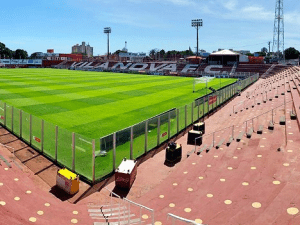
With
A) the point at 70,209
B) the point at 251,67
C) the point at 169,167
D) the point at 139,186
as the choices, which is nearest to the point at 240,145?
the point at 169,167

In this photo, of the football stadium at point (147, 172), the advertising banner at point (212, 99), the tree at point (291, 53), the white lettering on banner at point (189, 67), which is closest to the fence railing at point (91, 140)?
the football stadium at point (147, 172)

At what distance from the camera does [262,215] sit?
26.8ft

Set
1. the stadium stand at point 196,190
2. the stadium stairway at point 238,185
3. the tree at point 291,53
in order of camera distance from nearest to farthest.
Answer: the stadium stairway at point 238,185 → the stadium stand at point 196,190 → the tree at point 291,53

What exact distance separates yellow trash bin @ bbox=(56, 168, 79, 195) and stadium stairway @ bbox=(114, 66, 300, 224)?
8.41 ft

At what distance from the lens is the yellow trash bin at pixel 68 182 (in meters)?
10.8

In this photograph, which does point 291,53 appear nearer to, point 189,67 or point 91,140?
point 189,67

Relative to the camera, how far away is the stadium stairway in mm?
8508

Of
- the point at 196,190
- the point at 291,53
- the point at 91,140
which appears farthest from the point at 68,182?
the point at 291,53

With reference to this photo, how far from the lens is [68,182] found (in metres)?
10.8

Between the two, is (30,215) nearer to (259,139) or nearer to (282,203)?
(282,203)

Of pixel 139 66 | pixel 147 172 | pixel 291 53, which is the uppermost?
pixel 291 53

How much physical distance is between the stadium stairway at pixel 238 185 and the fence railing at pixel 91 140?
1811 millimetres

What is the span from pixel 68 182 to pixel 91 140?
1887mm

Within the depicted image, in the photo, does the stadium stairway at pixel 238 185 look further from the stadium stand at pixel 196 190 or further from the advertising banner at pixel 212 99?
the advertising banner at pixel 212 99
